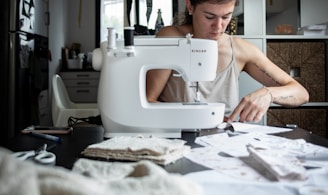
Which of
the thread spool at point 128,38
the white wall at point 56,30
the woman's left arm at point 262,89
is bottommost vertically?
the woman's left arm at point 262,89

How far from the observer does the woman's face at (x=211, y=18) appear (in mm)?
1395

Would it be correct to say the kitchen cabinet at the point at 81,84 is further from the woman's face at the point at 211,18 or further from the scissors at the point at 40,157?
the scissors at the point at 40,157

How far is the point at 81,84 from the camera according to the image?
14.3ft

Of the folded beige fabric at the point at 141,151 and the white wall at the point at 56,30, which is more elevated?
the white wall at the point at 56,30

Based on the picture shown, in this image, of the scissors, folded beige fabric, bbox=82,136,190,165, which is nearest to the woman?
folded beige fabric, bbox=82,136,190,165

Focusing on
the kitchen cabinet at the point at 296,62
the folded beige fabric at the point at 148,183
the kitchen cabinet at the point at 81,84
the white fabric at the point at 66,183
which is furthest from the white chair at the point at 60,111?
the white fabric at the point at 66,183

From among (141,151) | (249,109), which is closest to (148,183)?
(141,151)

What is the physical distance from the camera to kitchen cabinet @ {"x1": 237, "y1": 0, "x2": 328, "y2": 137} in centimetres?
251

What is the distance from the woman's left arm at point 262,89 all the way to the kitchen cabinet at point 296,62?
80 cm

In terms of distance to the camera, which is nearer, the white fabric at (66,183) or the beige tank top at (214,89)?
the white fabric at (66,183)

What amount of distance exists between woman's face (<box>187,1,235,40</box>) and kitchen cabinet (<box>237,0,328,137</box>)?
3.52 ft

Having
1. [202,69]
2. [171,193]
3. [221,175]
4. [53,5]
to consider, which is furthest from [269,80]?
[53,5]

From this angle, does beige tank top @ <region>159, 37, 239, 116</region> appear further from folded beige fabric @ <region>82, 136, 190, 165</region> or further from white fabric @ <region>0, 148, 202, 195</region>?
white fabric @ <region>0, 148, 202, 195</region>

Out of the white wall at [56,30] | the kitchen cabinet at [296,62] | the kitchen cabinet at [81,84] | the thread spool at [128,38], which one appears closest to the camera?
the thread spool at [128,38]
